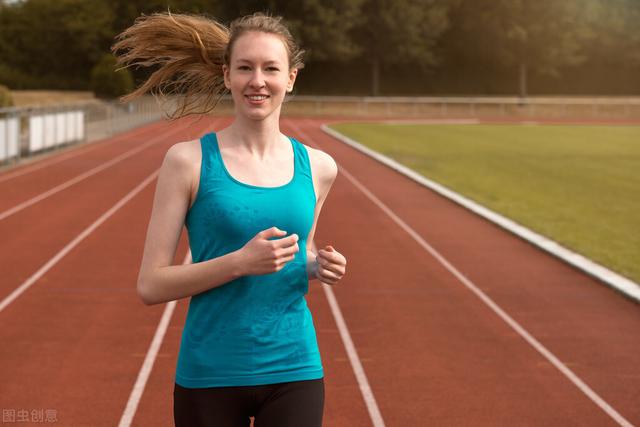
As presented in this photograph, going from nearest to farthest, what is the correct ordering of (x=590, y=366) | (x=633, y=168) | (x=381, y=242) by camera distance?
(x=590, y=366) < (x=381, y=242) < (x=633, y=168)

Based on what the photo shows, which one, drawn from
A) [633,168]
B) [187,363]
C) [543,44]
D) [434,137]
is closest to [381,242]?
[187,363]

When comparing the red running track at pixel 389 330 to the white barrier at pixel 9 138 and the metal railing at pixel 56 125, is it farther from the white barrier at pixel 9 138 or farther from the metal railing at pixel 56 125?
the white barrier at pixel 9 138

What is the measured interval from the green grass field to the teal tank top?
8390 mm

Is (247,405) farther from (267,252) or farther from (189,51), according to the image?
(189,51)

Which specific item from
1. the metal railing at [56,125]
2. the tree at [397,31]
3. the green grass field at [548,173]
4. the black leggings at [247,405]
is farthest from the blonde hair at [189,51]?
the tree at [397,31]

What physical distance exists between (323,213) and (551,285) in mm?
5918

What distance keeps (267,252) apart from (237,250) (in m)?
0.16

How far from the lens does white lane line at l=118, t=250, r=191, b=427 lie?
19.3ft

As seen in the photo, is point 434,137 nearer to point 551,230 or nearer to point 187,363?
point 551,230

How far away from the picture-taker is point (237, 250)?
8.16ft

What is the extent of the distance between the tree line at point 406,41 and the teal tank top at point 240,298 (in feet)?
192

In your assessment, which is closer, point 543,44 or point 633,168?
point 633,168

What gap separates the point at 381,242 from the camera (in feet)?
41.3

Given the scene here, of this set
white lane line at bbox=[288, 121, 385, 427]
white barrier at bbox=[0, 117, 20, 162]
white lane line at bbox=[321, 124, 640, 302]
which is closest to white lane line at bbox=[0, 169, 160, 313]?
white lane line at bbox=[288, 121, 385, 427]
